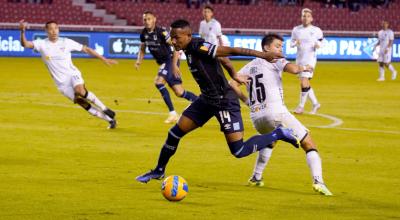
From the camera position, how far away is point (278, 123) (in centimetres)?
1212

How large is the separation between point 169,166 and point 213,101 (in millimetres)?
2714

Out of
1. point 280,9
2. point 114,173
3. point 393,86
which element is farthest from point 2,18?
point 114,173

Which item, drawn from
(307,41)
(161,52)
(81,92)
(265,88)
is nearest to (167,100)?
(161,52)

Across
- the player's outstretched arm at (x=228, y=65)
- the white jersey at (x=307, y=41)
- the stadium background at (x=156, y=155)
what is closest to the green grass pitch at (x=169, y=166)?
the stadium background at (x=156, y=155)

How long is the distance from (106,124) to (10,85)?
1030 cm

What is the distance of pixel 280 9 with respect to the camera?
5375cm

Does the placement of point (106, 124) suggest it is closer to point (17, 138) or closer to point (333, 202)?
point (17, 138)

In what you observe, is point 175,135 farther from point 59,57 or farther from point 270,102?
point 59,57

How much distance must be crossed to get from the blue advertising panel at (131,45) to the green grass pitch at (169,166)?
17486 mm

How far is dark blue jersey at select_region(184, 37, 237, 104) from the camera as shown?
11555 millimetres

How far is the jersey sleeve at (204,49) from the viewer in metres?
11.5

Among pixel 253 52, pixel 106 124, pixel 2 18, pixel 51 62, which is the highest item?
pixel 253 52

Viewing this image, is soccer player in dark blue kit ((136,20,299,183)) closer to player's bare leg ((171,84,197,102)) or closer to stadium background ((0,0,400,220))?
stadium background ((0,0,400,220))

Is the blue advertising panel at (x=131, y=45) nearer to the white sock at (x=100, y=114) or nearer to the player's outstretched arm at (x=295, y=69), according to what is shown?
the white sock at (x=100, y=114)
